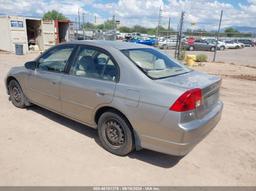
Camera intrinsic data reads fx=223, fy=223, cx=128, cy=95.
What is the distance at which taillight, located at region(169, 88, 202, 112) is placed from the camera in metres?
2.67

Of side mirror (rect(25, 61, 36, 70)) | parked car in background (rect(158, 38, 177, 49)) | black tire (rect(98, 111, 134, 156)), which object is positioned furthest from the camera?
parked car in background (rect(158, 38, 177, 49))

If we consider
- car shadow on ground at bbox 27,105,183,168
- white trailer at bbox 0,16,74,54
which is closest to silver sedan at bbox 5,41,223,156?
car shadow on ground at bbox 27,105,183,168

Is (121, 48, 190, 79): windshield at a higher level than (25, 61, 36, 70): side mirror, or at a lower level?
higher

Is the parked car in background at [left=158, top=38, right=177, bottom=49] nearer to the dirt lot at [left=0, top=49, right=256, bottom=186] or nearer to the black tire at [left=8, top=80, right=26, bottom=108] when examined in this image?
the dirt lot at [left=0, top=49, right=256, bottom=186]

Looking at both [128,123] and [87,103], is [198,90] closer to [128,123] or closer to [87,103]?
[128,123]

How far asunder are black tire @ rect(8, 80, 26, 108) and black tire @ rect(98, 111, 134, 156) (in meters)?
2.47

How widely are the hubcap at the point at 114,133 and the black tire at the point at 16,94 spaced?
2558 mm

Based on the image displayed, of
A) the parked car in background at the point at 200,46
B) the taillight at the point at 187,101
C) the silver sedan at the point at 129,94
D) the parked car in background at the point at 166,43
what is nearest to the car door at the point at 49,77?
the silver sedan at the point at 129,94

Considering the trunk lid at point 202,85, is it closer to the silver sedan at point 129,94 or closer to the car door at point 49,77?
the silver sedan at point 129,94

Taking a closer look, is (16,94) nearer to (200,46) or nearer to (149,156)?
(149,156)

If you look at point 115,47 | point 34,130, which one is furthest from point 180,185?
point 34,130

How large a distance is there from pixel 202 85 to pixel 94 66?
66.3 inches

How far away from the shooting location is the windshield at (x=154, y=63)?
3239 mm

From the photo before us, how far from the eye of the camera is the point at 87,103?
3.57 metres
